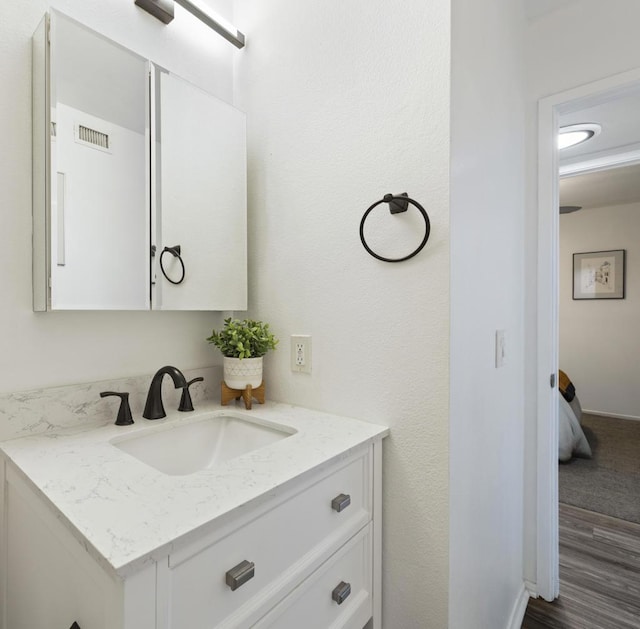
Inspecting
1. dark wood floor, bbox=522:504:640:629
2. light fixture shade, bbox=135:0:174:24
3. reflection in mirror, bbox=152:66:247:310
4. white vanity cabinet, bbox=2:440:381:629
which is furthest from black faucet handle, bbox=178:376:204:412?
dark wood floor, bbox=522:504:640:629

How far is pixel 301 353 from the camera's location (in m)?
1.32

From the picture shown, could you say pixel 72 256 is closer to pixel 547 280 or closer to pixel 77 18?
pixel 77 18

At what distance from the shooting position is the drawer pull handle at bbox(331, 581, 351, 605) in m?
0.92

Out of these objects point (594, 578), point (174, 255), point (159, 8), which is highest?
point (159, 8)

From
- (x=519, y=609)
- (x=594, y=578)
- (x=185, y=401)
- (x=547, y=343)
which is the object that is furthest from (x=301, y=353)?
(x=594, y=578)

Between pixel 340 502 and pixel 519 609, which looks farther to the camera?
pixel 519 609

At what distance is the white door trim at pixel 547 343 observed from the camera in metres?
1.68

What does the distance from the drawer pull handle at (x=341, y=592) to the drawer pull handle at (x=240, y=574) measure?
1.06 feet

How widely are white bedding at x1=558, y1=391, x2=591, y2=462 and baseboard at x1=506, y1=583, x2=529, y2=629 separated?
1.71 m

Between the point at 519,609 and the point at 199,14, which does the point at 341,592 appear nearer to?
the point at 519,609

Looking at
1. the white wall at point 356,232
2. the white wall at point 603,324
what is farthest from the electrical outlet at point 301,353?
the white wall at point 603,324

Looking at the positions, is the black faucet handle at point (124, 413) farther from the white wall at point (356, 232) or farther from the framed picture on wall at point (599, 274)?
the framed picture on wall at point (599, 274)

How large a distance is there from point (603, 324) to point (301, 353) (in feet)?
15.7

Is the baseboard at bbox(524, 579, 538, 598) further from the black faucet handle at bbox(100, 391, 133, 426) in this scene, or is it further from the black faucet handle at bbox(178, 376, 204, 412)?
the black faucet handle at bbox(100, 391, 133, 426)
